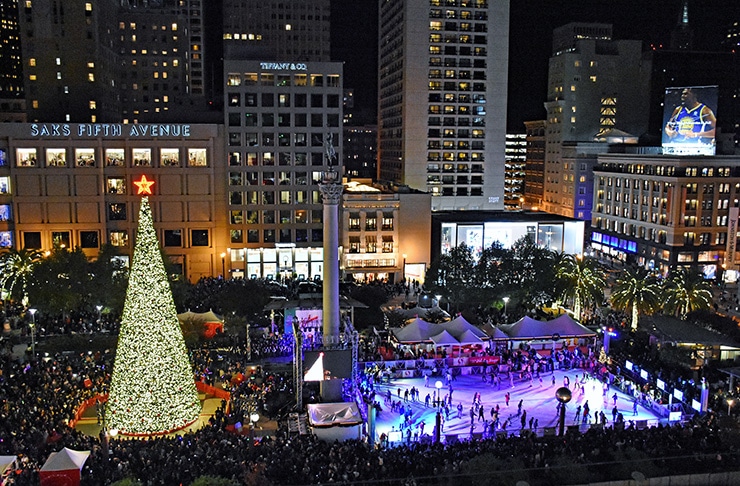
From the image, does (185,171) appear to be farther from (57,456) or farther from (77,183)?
(57,456)

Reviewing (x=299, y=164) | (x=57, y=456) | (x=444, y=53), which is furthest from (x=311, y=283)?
(x=444, y=53)

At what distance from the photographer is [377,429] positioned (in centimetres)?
3341

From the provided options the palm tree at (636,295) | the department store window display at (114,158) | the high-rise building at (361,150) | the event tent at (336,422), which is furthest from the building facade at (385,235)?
the high-rise building at (361,150)

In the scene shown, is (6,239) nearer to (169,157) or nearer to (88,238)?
(88,238)

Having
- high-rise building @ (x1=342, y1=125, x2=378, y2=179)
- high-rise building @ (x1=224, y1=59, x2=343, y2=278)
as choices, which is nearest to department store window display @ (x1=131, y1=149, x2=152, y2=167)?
high-rise building @ (x1=224, y1=59, x2=343, y2=278)

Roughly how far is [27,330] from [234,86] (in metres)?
38.8

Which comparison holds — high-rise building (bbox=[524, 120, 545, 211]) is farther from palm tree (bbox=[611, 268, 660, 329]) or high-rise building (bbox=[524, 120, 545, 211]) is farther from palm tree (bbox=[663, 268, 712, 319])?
palm tree (bbox=[611, 268, 660, 329])

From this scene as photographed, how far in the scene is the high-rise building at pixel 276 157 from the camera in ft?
254

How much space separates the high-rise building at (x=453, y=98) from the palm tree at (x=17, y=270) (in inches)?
2306

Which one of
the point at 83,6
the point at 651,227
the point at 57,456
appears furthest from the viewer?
the point at 83,6

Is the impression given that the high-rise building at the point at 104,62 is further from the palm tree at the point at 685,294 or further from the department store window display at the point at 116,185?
the palm tree at the point at 685,294

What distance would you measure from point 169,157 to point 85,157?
29.1 feet

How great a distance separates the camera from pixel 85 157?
239ft

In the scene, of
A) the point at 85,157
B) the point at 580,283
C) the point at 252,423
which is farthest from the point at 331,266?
the point at 85,157
